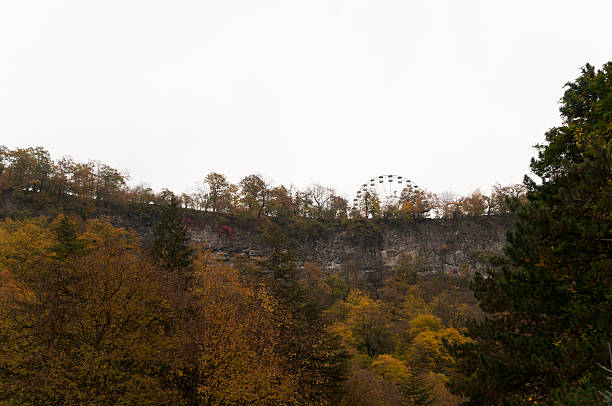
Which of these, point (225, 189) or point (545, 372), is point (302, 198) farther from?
point (545, 372)

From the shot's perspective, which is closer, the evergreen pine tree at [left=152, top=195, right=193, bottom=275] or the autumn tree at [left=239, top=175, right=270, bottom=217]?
the evergreen pine tree at [left=152, top=195, right=193, bottom=275]

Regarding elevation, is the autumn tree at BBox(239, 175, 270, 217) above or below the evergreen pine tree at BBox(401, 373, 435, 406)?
above

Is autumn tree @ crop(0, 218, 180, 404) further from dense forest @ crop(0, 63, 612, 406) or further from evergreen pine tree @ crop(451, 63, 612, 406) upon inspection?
evergreen pine tree @ crop(451, 63, 612, 406)

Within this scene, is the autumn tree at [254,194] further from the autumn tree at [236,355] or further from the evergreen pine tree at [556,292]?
the evergreen pine tree at [556,292]

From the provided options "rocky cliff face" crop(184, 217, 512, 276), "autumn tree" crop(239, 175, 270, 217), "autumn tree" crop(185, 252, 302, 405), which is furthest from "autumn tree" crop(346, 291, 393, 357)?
"autumn tree" crop(239, 175, 270, 217)

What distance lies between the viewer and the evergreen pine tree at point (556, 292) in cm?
845

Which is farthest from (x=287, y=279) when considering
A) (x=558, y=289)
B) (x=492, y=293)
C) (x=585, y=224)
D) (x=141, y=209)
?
(x=141, y=209)

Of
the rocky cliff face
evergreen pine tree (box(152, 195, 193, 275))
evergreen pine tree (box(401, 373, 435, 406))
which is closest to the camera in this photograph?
evergreen pine tree (box(401, 373, 435, 406))

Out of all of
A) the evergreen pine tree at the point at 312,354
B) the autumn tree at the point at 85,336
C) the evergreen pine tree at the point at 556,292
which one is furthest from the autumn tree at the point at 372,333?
the evergreen pine tree at the point at 556,292

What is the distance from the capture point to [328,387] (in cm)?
1916

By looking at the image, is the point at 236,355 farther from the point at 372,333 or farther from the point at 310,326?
the point at 372,333

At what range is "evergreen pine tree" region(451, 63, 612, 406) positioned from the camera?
8445 mm

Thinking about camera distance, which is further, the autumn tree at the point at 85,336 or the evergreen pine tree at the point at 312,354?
the evergreen pine tree at the point at 312,354

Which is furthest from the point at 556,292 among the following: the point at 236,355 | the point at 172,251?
the point at 172,251
